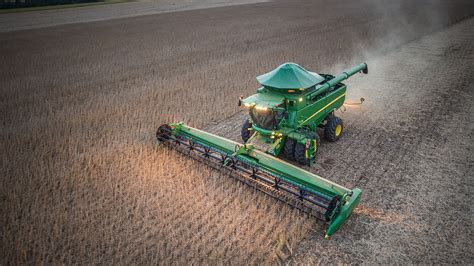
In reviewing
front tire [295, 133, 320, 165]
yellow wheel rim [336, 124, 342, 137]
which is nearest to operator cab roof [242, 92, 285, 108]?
front tire [295, 133, 320, 165]

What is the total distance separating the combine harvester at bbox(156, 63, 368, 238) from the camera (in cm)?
482

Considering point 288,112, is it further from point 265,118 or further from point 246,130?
point 246,130

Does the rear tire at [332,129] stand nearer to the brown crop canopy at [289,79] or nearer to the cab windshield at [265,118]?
the brown crop canopy at [289,79]

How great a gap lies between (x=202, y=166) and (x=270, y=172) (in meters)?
1.55

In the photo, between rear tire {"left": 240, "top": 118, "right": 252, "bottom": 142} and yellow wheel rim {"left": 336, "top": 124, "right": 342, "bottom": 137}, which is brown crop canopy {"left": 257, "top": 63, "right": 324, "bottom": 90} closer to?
rear tire {"left": 240, "top": 118, "right": 252, "bottom": 142}

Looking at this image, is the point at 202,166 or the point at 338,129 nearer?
the point at 202,166

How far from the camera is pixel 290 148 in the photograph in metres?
5.83

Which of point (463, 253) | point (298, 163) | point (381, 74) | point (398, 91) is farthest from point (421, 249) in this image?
point (381, 74)

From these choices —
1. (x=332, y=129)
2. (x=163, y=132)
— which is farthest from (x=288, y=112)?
(x=163, y=132)

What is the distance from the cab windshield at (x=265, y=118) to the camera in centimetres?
557

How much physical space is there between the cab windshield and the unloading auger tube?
499mm

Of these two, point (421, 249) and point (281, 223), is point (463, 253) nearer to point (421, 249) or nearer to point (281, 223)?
point (421, 249)

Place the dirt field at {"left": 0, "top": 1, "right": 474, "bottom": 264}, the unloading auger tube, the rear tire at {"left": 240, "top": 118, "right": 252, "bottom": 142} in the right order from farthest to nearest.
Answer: the rear tire at {"left": 240, "top": 118, "right": 252, "bottom": 142}
the unloading auger tube
the dirt field at {"left": 0, "top": 1, "right": 474, "bottom": 264}

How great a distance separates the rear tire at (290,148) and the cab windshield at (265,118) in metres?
0.41
